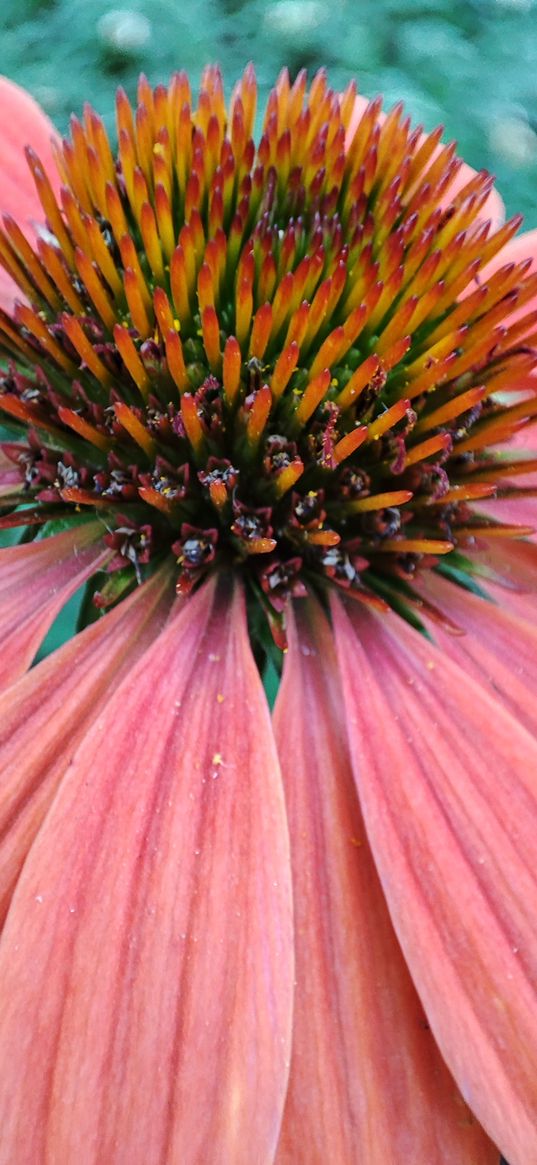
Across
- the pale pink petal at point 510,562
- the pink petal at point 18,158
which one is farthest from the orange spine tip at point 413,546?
the pink petal at point 18,158

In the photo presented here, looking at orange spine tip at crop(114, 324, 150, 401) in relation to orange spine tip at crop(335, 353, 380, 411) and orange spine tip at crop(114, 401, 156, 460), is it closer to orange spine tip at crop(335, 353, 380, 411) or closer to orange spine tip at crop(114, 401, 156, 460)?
orange spine tip at crop(114, 401, 156, 460)

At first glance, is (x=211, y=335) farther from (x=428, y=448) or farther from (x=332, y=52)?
(x=332, y=52)

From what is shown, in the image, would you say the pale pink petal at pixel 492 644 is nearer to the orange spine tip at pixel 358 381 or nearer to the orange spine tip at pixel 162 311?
the orange spine tip at pixel 358 381

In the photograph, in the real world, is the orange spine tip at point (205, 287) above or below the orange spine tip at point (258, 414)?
above

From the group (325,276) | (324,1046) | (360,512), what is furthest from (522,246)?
(324,1046)

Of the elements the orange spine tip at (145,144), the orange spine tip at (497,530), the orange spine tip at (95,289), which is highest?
the orange spine tip at (145,144)

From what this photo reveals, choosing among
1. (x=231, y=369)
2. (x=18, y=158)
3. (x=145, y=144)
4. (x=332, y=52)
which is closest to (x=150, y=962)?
(x=231, y=369)
